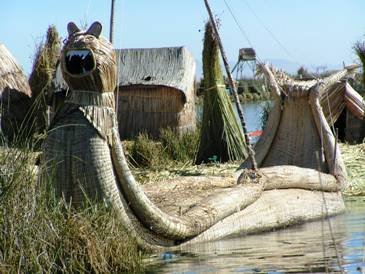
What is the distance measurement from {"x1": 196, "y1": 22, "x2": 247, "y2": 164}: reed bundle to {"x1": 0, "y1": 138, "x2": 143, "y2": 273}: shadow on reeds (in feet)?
27.2

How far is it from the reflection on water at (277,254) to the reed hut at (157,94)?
806 centimetres

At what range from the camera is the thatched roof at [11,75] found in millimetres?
18344

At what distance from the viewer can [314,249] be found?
29.2 feet

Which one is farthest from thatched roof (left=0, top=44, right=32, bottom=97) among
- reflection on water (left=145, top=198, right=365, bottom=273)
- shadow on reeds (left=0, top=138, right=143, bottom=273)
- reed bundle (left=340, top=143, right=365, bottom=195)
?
shadow on reeds (left=0, top=138, right=143, bottom=273)

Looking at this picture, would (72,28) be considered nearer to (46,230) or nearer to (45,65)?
(46,230)

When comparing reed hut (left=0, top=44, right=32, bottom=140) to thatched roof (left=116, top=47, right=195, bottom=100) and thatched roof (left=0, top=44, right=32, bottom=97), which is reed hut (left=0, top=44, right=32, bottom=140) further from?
thatched roof (left=116, top=47, right=195, bottom=100)

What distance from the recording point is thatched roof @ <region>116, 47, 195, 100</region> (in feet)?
59.9

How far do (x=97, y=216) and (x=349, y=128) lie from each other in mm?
11312

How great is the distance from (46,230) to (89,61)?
136 centimetres

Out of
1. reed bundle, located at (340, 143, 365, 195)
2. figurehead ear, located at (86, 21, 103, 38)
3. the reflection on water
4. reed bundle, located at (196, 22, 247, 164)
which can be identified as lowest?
the reflection on water

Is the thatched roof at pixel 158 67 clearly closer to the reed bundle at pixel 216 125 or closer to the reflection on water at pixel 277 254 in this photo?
the reed bundle at pixel 216 125

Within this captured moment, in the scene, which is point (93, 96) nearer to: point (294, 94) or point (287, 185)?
point (287, 185)

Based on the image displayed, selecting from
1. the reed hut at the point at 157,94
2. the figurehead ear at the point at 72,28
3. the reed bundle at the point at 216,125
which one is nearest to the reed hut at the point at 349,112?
the reed bundle at the point at 216,125

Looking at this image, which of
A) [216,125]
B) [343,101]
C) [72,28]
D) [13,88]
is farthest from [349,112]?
[72,28]
